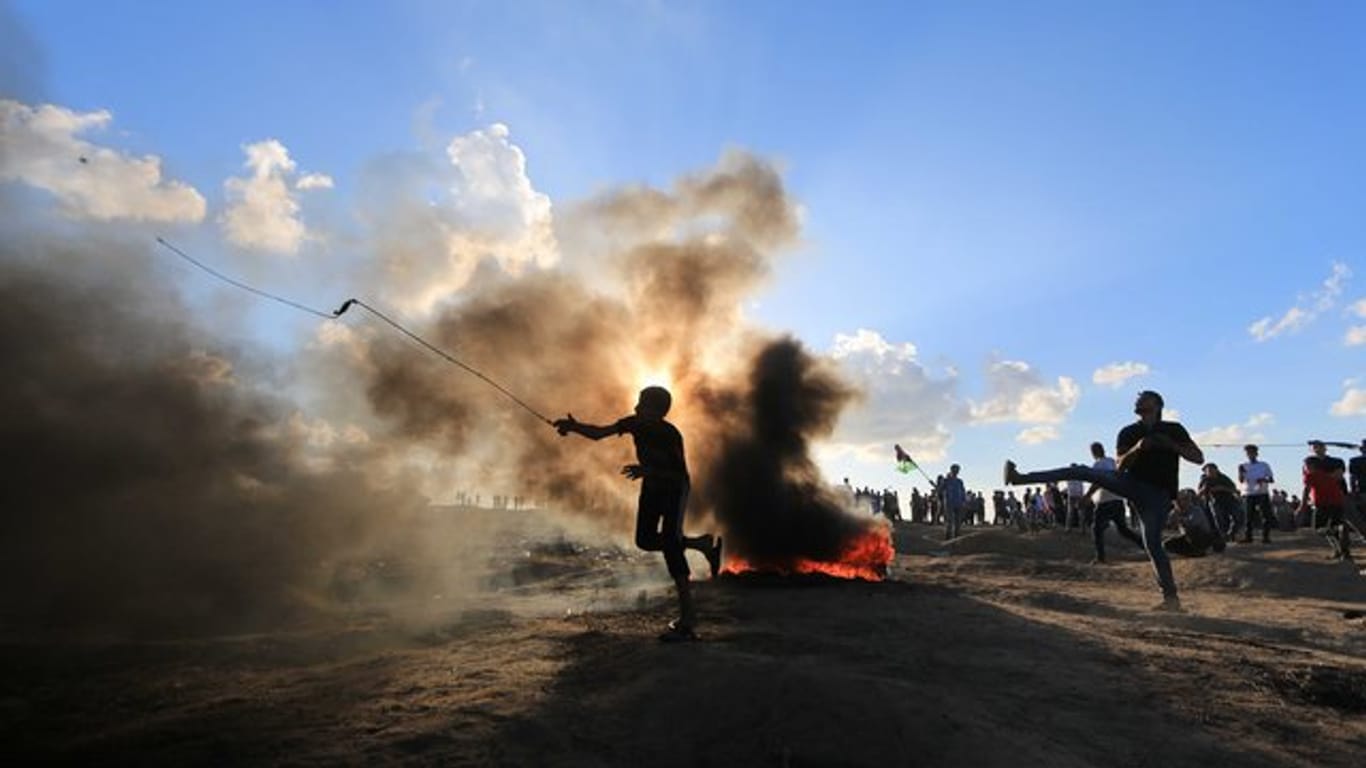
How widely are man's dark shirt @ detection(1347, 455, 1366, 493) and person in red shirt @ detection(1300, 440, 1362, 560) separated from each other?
0.26 metres

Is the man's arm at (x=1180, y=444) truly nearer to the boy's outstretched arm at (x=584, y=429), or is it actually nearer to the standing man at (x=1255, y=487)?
the boy's outstretched arm at (x=584, y=429)

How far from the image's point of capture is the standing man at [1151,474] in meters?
8.65

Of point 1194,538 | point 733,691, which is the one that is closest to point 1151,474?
point 1194,538

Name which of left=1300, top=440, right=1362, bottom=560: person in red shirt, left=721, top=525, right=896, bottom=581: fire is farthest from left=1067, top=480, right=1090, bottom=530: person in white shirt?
left=721, top=525, right=896, bottom=581: fire

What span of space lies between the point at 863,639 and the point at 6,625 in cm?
825

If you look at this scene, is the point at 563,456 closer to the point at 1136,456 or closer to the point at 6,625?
the point at 6,625

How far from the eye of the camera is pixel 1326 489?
13.1 metres

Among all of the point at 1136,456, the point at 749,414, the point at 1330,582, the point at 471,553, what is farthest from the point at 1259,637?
the point at 471,553

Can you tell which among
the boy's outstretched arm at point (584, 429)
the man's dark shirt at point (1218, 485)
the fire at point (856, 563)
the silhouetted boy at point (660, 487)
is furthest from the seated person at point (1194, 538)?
the man's dark shirt at point (1218, 485)

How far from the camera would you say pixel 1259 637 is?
7.45 meters

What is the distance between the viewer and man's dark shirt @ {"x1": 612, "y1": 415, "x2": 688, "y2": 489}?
6945 mm

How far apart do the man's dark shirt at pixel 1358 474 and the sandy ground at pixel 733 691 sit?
6.28 metres

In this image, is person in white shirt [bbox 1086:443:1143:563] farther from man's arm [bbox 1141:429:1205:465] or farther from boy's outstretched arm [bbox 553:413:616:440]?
boy's outstretched arm [bbox 553:413:616:440]

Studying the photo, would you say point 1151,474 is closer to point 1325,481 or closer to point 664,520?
point 664,520
